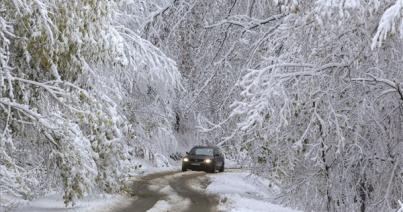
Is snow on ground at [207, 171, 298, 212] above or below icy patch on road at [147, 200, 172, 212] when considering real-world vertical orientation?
below

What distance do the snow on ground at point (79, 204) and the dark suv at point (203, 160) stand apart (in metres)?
13.4

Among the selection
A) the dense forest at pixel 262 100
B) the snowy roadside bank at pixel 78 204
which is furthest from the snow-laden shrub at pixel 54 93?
the snowy roadside bank at pixel 78 204

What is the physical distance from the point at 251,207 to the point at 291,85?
736 centimetres

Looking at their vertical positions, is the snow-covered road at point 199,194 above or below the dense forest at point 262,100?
below

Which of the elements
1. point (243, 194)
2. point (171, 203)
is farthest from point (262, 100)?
point (243, 194)

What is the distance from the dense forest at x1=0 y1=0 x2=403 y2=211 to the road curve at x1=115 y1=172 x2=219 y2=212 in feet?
10.0

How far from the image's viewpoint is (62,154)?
35.2ft

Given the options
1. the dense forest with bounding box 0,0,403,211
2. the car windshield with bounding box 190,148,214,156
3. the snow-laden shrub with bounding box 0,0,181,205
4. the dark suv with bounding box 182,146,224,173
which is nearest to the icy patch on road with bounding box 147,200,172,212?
the dense forest with bounding box 0,0,403,211

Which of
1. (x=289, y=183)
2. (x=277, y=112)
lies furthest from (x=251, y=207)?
(x=277, y=112)

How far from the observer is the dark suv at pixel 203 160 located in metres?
32.5

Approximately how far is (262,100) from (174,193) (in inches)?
483

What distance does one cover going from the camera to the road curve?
17812 mm

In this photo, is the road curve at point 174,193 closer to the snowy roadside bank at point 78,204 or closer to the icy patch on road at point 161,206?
the icy patch on road at point 161,206

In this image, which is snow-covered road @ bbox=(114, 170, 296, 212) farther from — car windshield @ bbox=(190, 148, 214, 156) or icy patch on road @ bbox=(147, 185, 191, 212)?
car windshield @ bbox=(190, 148, 214, 156)
